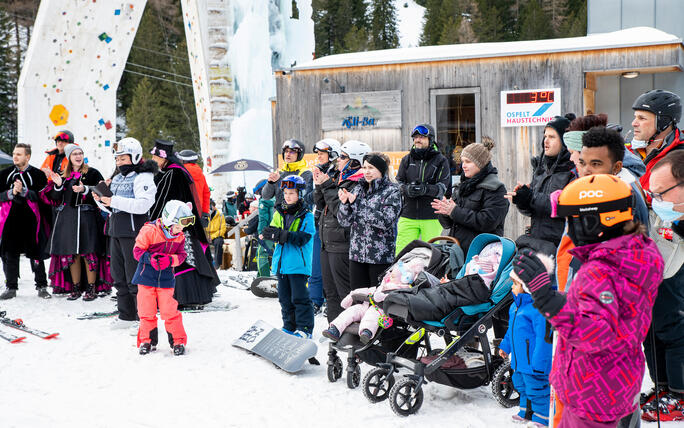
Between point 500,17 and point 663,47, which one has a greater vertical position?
point 500,17

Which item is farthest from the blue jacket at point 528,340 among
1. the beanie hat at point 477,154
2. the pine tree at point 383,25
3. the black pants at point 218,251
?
the pine tree at point 383,25

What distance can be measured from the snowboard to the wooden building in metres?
6.30

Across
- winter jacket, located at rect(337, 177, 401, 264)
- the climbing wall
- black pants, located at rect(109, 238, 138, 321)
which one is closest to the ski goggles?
winter jacket, located at rect(337, 177, 401, 264)

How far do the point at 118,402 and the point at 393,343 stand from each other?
1.94m

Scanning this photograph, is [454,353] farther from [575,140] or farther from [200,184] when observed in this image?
[200,184]

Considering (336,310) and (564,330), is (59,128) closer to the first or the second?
(336,310)

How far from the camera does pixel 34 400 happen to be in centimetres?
438

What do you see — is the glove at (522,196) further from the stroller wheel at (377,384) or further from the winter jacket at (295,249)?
Answer: the winter jacket at (295,249)

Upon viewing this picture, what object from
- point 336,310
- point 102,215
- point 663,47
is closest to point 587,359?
point 336,310

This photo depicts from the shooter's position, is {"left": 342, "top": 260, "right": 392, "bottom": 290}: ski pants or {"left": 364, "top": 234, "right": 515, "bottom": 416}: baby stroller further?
{"left": 342, "top": 260, "right": 392, "bottom": 290}: ski pants

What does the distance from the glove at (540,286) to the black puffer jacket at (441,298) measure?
5.90 feet

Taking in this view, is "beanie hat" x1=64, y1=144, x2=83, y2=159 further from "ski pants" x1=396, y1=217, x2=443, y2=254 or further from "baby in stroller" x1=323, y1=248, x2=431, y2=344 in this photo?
"baby in stroller" x1=323, y1=248, x2=431, y2=344

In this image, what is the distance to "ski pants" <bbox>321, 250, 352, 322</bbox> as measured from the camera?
18.6 ft

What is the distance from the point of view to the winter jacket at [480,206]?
4.91m
